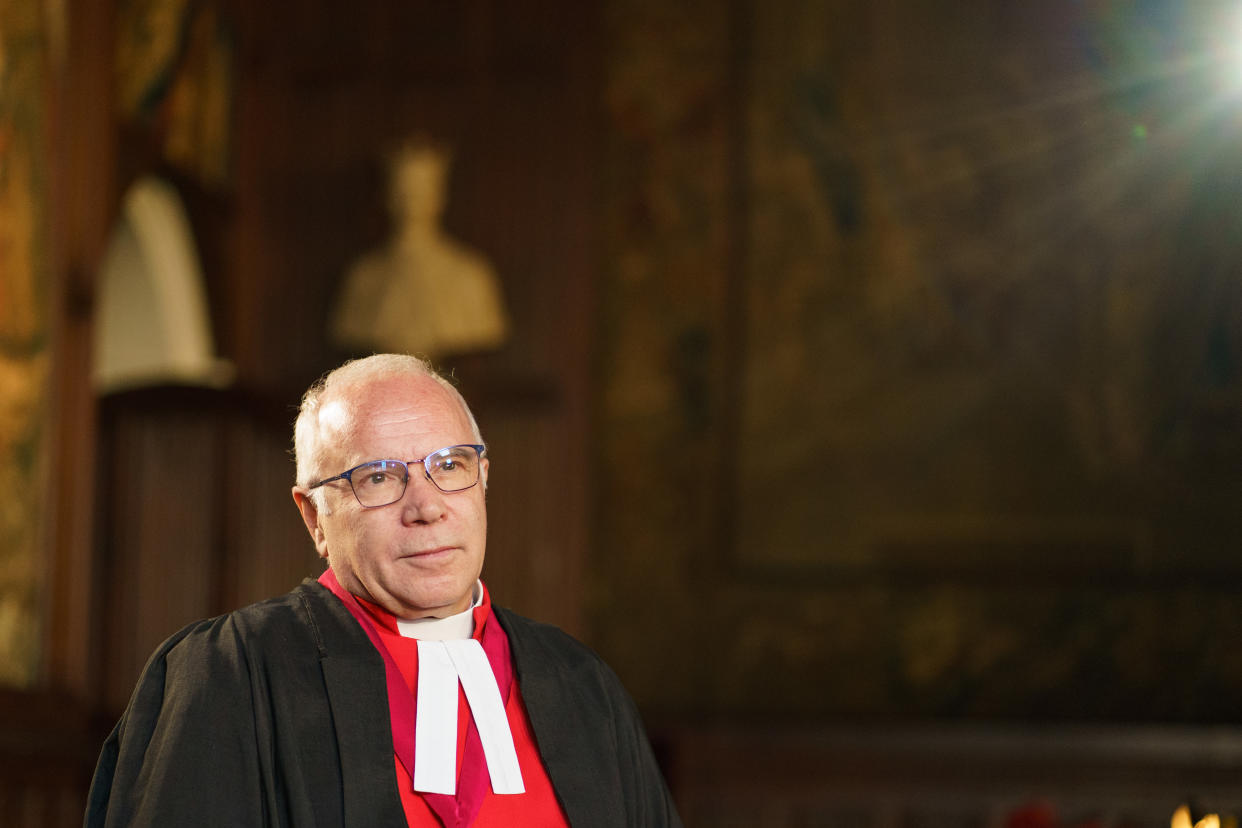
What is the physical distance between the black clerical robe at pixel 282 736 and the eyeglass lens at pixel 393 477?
21 centimetres

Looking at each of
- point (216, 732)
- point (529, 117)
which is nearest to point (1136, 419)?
point (529, 117)

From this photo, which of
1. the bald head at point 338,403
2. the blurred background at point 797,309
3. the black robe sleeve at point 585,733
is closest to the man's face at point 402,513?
the bald head at point 338,403

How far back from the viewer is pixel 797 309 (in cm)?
946

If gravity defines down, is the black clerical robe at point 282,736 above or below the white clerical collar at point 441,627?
below

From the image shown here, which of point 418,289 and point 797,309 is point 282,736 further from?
point 797,309

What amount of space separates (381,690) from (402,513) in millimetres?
303

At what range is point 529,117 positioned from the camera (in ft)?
29.6

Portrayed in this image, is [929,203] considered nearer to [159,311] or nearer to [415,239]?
[415,239]

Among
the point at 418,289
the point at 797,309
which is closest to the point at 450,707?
the point at 418,289

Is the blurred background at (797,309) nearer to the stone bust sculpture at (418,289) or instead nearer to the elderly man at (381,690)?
the stone bust sculpture at (418,289)

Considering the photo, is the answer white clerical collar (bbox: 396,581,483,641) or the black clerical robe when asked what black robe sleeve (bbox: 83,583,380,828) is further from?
white clerical collar (bbox: 396,581,483,641)

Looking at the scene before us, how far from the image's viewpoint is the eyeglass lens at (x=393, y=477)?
8.58ft

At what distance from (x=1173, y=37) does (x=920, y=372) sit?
2.56m

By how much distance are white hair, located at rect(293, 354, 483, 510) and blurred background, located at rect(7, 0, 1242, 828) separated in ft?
19.0
